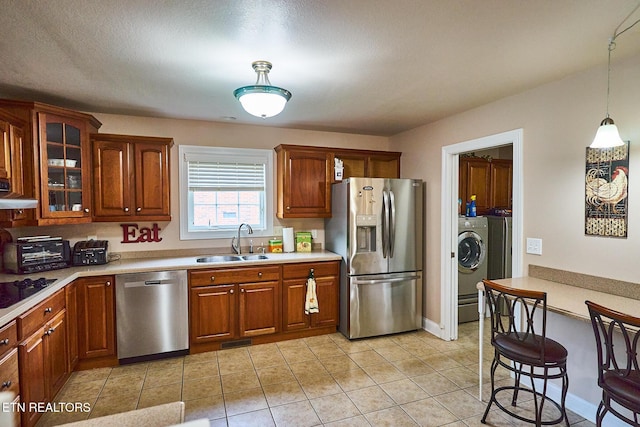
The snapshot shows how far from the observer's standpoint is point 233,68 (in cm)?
237

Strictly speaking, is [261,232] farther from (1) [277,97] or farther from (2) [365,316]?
(1) [277,97]

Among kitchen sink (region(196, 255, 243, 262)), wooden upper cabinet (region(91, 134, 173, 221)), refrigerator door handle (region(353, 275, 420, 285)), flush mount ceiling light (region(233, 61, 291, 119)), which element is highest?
flush mount ceiling light (region(233, 61, 291, 119))

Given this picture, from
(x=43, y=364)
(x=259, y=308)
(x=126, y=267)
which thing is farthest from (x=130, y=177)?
(x=259, y=308)

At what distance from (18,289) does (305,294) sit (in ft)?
7.93

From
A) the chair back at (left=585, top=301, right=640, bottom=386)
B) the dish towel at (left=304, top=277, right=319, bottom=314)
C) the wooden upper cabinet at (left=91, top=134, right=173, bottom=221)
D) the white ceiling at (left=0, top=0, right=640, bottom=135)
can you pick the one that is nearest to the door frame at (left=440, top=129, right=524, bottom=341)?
the white ceiling at (left=0, top=0, right=640, bottom=135)

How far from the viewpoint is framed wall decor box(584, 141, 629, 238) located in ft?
7.15

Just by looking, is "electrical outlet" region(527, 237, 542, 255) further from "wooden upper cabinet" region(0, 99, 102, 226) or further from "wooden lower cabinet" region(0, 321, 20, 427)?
"wooden upper cabinet" region(0, 99, 102, 226)

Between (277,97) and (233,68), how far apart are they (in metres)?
0.46

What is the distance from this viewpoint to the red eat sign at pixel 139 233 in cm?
362

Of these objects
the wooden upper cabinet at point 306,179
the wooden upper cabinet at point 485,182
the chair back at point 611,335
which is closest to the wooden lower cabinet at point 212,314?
the wooden upper cabinet at point 306,179

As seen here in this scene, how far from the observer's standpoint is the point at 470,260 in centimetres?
432

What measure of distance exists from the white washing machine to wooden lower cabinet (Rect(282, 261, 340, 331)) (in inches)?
64.5

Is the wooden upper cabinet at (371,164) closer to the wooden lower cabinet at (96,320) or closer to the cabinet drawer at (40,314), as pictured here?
the wooden lower cabinet at (96,320)

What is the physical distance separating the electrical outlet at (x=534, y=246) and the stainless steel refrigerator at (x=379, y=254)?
1.28 meters
